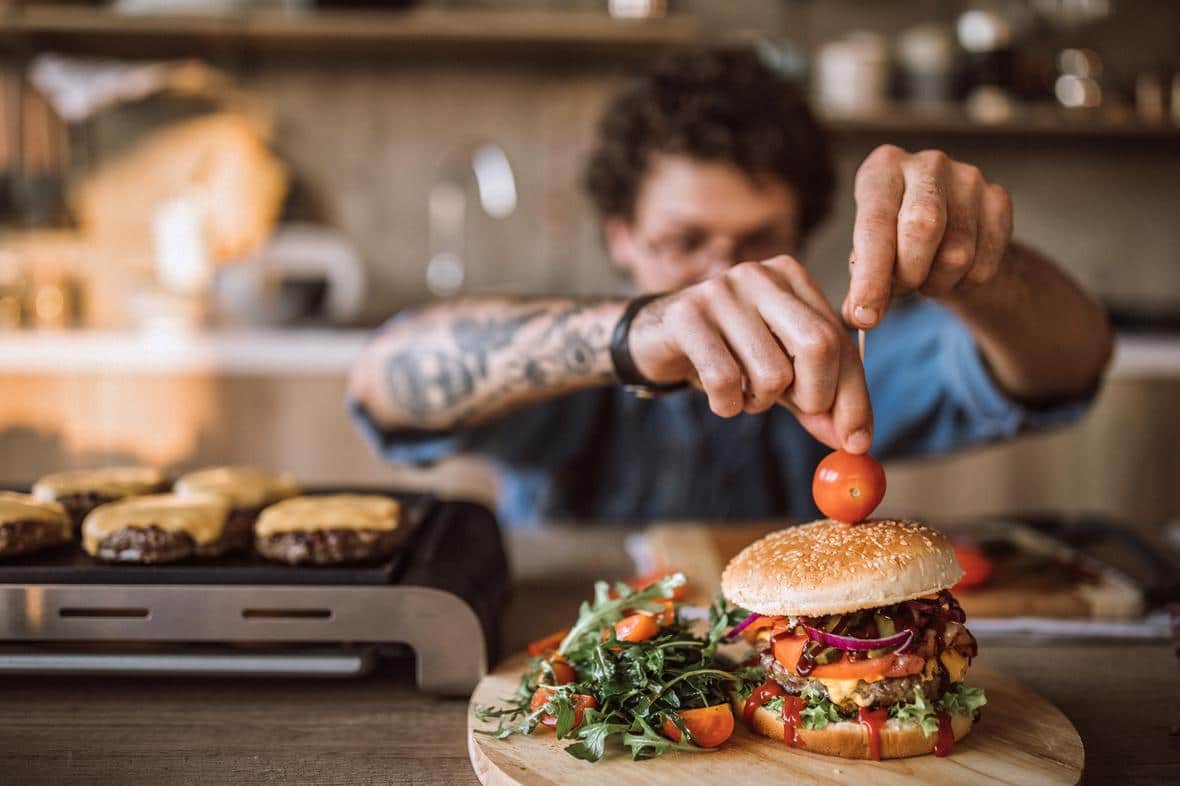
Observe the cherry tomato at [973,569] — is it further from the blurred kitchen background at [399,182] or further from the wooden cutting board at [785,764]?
the blurred kitchen background at [399,182]

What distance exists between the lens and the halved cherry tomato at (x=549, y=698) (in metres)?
0.96

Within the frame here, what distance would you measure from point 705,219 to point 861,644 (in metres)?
1.16

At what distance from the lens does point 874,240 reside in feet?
3.45

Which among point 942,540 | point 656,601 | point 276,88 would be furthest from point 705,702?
point 276,88

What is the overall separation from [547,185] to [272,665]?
304cm

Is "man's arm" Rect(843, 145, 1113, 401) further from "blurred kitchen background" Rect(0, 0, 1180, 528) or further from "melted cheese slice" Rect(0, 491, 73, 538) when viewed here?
"blurred kitchen background" Rect(0, 0, 1180, 528)

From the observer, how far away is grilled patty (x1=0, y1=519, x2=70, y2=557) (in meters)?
1.10

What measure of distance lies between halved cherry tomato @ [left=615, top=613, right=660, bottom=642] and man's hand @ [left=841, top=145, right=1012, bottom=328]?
0.36 m

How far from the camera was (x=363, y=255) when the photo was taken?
392 centimetres

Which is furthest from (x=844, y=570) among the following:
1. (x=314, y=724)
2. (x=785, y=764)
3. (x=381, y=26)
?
(x=381, y=26)

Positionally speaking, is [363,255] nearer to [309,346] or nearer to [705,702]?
[309,346]

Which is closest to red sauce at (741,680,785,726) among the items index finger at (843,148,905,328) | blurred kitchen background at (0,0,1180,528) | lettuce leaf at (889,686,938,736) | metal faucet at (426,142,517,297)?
lettuce leaf at (889,686,938,736)

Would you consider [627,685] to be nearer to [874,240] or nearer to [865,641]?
[865,641]

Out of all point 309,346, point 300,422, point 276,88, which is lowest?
point 300,422
